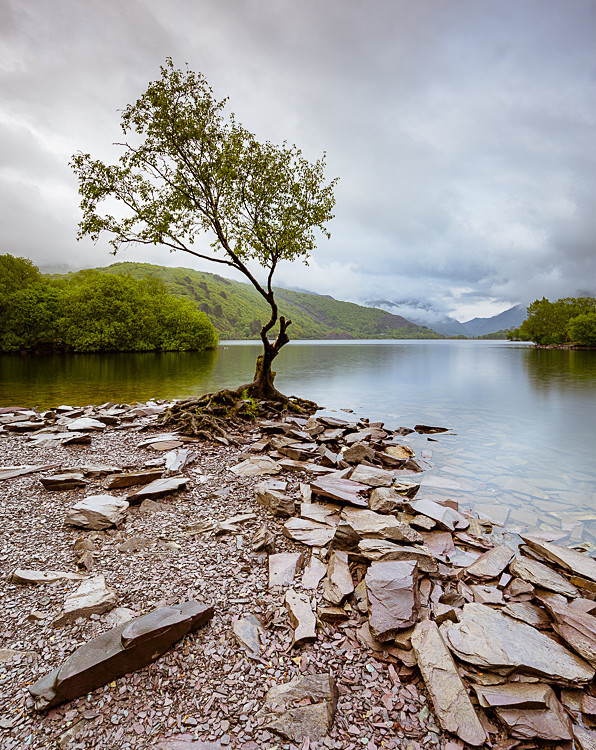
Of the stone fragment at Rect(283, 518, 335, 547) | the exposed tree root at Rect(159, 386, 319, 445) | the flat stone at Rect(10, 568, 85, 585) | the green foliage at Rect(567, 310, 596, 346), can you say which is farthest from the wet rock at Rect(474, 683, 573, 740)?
the green foliage at Rect(567, 310, 596, 346)

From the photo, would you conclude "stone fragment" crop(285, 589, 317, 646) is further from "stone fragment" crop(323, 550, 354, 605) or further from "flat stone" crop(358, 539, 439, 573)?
"flat stone" crop(358, 539, 439, 573)

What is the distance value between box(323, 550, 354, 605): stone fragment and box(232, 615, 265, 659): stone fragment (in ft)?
3.71

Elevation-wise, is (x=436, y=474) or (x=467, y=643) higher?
(x=467, y=643)

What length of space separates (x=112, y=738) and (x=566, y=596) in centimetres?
645

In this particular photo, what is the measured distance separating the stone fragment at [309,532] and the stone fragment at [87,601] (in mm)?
3240

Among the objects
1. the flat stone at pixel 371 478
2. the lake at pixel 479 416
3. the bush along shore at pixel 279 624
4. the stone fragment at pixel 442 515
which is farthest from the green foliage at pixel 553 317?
the bush along shore at pixel 279 624

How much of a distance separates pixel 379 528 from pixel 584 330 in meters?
167

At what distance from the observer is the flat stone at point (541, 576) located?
568cm

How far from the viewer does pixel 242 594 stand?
5301mm

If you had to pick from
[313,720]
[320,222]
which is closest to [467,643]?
[313,720]

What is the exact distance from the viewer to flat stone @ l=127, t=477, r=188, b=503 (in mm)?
8109

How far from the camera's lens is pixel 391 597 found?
16.3 feet

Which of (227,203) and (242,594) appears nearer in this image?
(242,594)

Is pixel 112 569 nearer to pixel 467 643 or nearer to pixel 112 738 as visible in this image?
pixel 112 738
